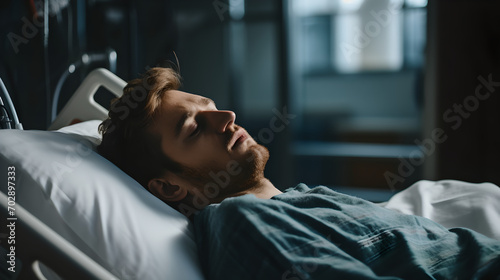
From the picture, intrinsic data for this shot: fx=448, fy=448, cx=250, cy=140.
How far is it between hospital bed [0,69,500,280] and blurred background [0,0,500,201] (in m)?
1.42

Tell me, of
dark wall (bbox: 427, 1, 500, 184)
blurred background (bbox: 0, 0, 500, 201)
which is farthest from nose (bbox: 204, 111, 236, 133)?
dark wall (bbox: 427, 1, 500, 184)

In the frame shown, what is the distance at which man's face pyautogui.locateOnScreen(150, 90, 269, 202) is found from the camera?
1.26 metres

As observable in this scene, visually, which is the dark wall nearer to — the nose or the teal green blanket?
the teal green blanket

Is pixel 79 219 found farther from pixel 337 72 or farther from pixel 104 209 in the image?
pixel 337 72

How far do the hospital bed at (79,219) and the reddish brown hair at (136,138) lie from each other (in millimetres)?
115

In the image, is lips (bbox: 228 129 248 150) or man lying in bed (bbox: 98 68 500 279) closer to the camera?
man lying in bed (bbox: 98 68 500 279)

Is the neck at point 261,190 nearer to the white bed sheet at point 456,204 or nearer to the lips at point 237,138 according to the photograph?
the lips at point 237,138

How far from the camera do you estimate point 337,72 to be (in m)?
4.00

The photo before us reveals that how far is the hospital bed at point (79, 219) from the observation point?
0.73 metres

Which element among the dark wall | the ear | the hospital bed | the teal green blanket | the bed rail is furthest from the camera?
the dark wall

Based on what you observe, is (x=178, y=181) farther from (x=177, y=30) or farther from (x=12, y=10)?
(x=177, y=30)

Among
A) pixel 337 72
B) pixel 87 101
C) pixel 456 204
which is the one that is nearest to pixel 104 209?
pixel 87 101

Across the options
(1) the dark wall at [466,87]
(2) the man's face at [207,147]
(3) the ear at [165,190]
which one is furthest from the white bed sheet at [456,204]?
(1) the dark wall at [466,87]

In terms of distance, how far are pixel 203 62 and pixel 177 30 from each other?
357mm
